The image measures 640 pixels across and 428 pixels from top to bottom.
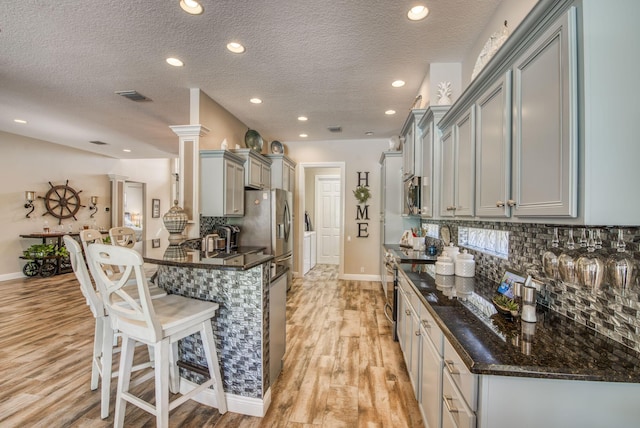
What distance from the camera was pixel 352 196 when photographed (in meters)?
5.95

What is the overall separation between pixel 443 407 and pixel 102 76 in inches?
176

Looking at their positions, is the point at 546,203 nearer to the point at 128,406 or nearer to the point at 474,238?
the point at 474,238

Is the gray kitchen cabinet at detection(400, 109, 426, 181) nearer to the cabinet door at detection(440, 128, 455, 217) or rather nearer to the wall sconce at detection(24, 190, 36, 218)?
the cabinet door at detection(440, 128, 455, 217)

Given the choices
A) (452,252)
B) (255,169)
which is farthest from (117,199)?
(452,252)

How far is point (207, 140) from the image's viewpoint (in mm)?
3854

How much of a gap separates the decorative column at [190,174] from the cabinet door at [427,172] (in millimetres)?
2726

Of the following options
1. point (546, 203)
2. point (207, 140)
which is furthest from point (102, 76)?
point (546, 203)

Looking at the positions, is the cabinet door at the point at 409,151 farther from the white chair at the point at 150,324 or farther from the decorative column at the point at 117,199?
the decorative column at the point at 117,199

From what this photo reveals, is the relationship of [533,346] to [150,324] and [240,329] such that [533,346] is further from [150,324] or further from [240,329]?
[150,324]

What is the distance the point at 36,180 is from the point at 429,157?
7.94m

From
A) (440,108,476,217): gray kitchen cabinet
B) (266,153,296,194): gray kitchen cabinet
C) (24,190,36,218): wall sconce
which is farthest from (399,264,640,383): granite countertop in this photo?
(24,190,36,218): wall sconce

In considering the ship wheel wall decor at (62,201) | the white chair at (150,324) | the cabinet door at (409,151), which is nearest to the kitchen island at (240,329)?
the white chair at (150,324)

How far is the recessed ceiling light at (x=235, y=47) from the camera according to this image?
104 inches

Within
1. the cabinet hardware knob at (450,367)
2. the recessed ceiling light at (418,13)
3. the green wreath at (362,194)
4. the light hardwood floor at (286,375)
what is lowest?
the light hardwood floor at (286,375)
